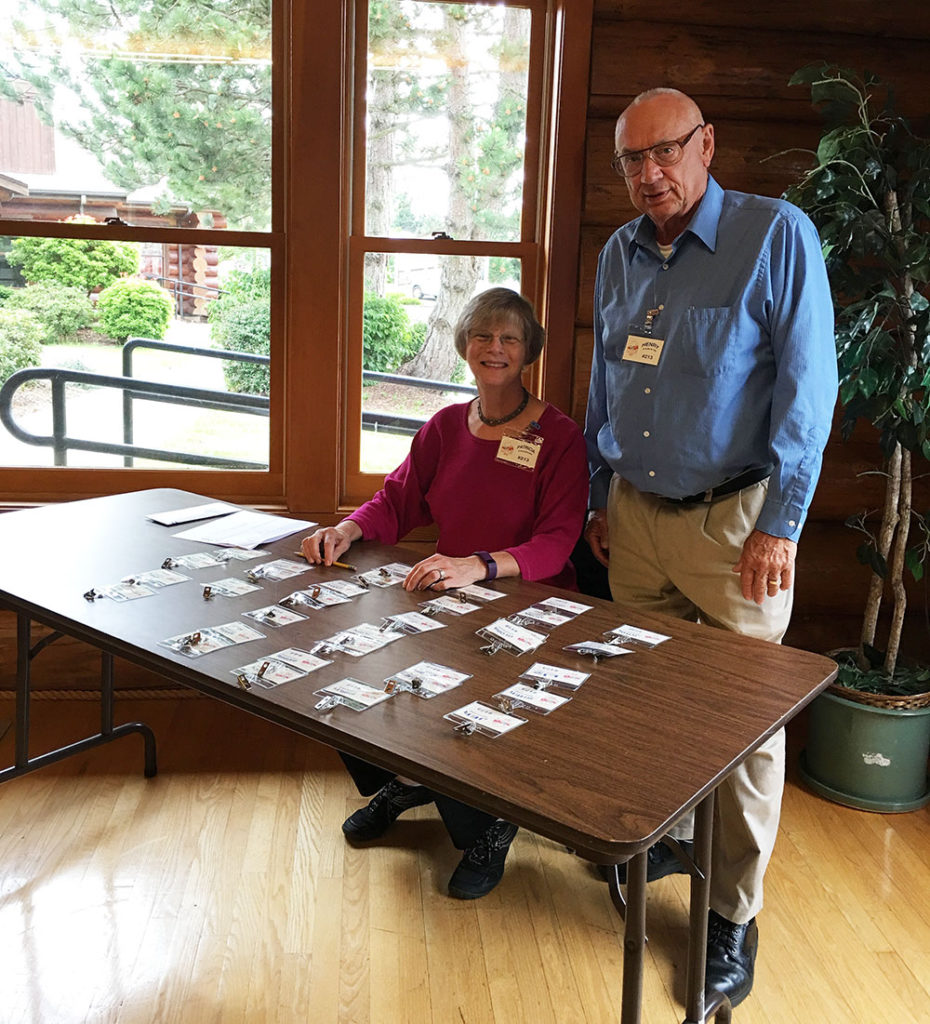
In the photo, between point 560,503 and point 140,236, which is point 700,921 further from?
point 140,236

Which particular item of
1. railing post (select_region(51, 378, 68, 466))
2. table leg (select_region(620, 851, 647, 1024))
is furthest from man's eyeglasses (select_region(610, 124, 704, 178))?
railing post (select_region(51, 378, 68, 466))

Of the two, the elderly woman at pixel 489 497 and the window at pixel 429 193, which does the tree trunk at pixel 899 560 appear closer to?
the elderly woman at pixel 489 497

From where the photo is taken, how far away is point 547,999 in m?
2.02

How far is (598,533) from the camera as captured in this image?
8.05 ft

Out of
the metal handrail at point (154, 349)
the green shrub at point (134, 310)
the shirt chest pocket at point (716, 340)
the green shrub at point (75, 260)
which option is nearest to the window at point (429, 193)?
the metal handrail at point (154, 349)

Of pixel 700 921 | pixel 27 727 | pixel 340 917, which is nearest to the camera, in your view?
pixel 700 921

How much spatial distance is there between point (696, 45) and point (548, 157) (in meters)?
0.50

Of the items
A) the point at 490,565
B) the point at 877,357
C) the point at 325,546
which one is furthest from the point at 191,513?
the point at 877,357

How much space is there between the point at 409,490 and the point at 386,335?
76 centimetres

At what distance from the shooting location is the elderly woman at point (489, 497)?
7.72 ft

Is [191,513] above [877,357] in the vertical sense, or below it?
below

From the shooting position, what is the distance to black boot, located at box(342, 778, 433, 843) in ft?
8.37

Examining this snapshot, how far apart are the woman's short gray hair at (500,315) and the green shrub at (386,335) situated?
0.72 m

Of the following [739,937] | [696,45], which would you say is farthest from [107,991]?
[696,45]
